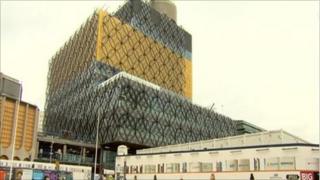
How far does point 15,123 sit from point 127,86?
1530 inches

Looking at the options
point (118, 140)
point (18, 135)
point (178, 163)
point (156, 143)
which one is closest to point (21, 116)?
point (18, 135)

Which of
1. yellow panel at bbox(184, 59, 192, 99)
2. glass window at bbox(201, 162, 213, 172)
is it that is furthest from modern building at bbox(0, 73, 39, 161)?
yellow panel at bbox(184, 59, 192, 99)

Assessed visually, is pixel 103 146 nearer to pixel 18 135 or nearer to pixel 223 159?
pixel 18 135

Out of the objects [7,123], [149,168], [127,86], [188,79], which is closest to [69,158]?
[127,86]

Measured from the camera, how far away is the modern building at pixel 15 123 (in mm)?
83000

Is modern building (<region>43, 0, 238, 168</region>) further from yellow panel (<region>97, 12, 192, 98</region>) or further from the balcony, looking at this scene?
the balcony

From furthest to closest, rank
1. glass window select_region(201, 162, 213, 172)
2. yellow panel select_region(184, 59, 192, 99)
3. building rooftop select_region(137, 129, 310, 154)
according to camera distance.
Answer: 1. yellow panel select_region(184, 59, 192, 99)
2. building rooftop select_region(137, 129, 310, 154)
3. glass window select_region(201, 162, 213, 172)

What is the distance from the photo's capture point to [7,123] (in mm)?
84000

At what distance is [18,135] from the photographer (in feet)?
286

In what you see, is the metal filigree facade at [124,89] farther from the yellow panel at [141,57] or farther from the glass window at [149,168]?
the glass window at [149,168]

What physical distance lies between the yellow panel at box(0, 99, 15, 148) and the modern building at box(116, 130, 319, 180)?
2319 centimetres

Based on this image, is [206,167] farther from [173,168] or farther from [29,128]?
[29,128]

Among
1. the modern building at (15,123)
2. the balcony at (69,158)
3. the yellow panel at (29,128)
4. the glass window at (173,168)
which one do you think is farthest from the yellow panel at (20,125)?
the glass window at (173,168)

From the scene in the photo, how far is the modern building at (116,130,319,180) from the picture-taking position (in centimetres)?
5609
